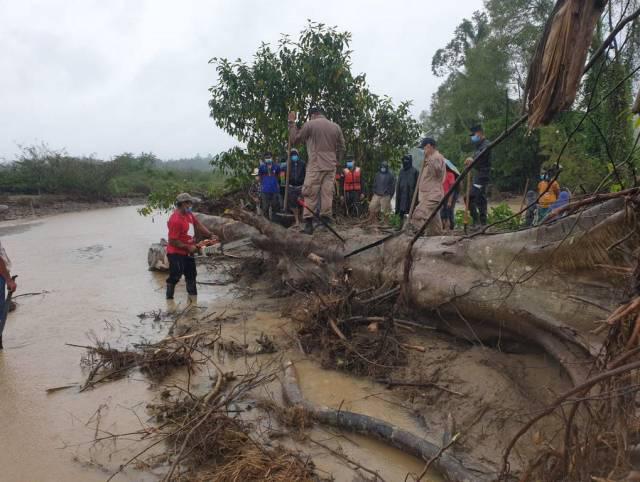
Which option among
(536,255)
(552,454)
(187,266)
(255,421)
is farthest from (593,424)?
(187,266)

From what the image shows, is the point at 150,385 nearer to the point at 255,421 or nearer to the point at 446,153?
the point at 255,421

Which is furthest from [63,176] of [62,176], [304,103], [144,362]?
[144,362]

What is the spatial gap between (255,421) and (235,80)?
27.3 ft

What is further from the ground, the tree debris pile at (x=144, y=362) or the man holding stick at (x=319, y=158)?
the man holding stick at (x=319, y=158)

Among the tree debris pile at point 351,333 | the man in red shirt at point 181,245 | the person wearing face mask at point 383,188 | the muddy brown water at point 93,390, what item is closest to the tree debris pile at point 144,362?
the muddy brown water at point 93,390

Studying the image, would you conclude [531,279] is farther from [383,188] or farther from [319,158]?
[383,188]

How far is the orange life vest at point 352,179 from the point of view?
10078 millimetres

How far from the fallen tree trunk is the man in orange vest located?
4809 millimetres

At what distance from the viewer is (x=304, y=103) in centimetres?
1046

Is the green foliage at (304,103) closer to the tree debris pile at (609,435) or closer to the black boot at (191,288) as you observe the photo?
the black boot at (191,288)

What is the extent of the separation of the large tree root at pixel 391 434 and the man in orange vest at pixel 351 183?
6.61 metres

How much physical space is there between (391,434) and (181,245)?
179 inches

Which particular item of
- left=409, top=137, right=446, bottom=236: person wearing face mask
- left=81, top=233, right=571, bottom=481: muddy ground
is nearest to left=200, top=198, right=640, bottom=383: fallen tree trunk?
left=81, top=233, right=571, bottom=481: muddy ground

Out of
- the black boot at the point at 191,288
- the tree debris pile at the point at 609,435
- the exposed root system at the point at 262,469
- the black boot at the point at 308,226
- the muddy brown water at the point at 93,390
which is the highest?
the black boot at the point at 308,226
